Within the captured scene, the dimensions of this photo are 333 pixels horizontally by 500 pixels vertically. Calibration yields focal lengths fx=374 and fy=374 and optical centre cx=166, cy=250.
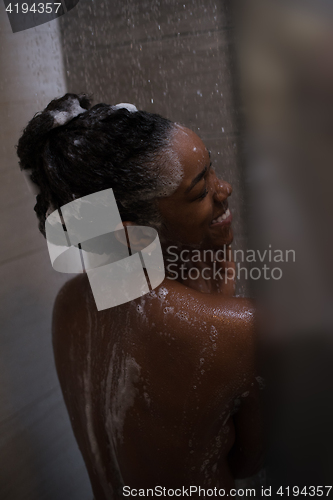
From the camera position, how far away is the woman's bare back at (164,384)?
518mm

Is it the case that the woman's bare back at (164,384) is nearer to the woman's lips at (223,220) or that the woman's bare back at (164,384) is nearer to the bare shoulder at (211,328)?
the bare shoulder at (211,328)

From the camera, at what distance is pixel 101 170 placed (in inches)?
20.9

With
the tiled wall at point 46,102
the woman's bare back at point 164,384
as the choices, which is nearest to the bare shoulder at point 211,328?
the woman's bare back at point 164,384

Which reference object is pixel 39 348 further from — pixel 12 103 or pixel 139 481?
pixel 12 103

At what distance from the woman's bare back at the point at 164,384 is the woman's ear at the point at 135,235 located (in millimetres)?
72

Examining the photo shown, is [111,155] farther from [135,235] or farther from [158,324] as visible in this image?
[158,324]

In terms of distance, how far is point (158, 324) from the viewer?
22.0 inches

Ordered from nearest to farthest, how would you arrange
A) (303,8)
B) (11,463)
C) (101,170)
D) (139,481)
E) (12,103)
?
1. (303,8)
2. (101,170)
3. (139,481)
4. (12,103)
5. (11,463)

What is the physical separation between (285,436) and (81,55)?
70 centimetres

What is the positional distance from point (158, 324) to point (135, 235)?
5.5 inches

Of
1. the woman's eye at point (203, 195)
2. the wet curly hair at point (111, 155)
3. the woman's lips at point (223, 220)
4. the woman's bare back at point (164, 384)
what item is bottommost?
the woman's bare back at point (164, 384)

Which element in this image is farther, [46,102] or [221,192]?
[46,102]

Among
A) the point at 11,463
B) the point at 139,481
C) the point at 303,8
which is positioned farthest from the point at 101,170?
the point at 11,463

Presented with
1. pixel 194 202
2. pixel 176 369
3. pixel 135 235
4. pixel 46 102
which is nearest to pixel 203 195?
pixel 194 202
